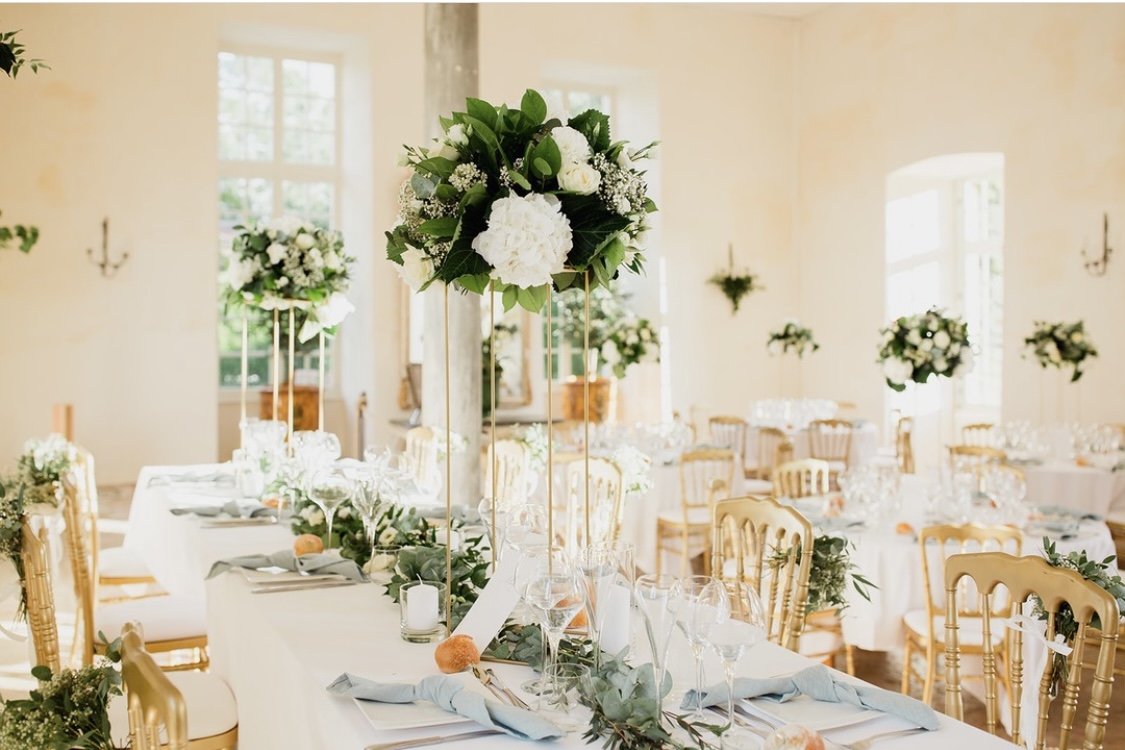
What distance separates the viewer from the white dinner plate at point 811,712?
1.71m

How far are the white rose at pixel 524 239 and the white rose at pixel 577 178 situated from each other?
1.8 inches

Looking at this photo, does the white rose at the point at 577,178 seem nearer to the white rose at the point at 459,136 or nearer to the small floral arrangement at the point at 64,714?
the white rose at the point at 459,136

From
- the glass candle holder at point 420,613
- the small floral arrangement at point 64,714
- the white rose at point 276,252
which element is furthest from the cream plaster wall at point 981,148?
the small floral arrangement at point 64,714

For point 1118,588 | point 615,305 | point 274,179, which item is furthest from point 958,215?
point 1118,588

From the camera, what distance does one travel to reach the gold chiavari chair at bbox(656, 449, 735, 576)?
245 inches

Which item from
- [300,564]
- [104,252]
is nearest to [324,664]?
[300,564]

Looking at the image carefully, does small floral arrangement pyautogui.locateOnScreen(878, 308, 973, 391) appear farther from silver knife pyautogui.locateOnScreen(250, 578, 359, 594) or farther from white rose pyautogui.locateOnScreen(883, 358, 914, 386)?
silver knife pyautogui.locateOnScreen(250, 578, 359, 594)

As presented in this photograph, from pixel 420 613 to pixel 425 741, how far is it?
56 centimetres

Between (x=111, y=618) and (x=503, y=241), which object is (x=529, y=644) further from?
(x=111, y=618)

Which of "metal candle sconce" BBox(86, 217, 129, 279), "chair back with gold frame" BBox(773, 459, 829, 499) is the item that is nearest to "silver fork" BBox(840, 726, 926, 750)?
"chair back with gold frame" BBox(773, 459, 829, 499)

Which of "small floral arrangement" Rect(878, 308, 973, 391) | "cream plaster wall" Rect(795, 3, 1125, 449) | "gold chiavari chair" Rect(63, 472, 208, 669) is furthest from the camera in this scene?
"cream plaster wall" Rect(795, 3, 1125, 449)

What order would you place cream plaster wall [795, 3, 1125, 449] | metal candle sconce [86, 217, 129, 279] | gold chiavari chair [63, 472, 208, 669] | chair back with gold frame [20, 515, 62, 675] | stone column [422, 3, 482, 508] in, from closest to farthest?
chair back with gold frame [20, 515, 62, 675] < gold chiavari chair [63, 472, 208, 669] < stone column [422, 3, 482, 508] < cream plaster wall [795, 3, 1125, 449] < metal candle sconce [86, 217, 129, 279]

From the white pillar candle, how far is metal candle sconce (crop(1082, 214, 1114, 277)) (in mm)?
8310

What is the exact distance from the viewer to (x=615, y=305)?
1151 cm
